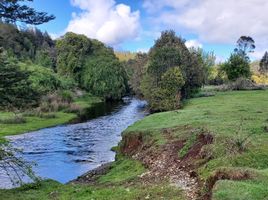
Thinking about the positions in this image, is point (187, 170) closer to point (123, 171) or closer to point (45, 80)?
point (123, 171)

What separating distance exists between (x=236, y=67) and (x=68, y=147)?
7022 centimetres

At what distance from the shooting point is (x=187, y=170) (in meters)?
20.5

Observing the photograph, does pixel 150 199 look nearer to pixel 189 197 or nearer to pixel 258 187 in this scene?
pixel 189 197

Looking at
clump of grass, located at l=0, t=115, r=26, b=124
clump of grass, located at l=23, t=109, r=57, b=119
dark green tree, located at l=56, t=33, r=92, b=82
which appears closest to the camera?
clump of grass, located at l=0, t=115, r=26, b=124

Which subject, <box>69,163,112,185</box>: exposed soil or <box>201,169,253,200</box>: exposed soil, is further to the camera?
<box>69,163,112,185</box>: exposed soil

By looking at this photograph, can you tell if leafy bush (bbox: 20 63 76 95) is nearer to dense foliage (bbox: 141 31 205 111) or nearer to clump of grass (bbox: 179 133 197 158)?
dense foliage (bbox: 141 31 205 111)

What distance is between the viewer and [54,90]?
83312 millimetres

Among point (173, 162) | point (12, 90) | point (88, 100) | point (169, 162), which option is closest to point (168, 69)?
point (88, 100)

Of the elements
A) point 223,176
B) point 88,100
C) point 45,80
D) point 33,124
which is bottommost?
point 33,124

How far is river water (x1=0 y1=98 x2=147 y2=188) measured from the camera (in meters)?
31.0

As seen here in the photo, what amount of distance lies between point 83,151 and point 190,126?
12.0 m

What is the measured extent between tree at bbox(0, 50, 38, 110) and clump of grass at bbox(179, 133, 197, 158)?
1050cm

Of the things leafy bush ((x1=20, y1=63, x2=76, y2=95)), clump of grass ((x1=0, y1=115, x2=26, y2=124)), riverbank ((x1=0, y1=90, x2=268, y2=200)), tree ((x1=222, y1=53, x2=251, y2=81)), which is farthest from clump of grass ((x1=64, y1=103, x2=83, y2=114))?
tree ((x1=222, y1=53, x2=251, y2=81))

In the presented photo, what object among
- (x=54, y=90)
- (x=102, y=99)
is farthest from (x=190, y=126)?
(x=102, y=99)
